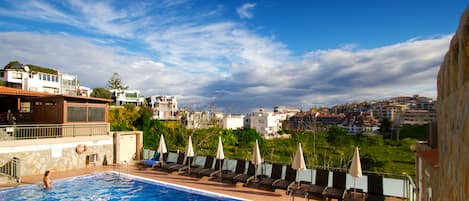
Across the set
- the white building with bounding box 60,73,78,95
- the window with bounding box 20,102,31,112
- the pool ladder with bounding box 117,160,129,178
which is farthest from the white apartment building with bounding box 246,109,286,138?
the pool ladder with bounding box 117,160,129,178

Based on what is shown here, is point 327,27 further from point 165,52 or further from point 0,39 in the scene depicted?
point 0,39

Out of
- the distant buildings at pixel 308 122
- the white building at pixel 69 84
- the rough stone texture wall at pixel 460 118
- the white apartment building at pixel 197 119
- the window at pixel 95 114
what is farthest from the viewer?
the white building at pixel 69 84

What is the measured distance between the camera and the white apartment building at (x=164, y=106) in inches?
3821

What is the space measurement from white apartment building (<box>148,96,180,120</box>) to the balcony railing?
7653 cm

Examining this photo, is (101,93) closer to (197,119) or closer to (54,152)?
(197,119)

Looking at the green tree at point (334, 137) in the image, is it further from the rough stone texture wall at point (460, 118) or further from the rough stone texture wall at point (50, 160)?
the rough stone texture wall at point (460, 118)

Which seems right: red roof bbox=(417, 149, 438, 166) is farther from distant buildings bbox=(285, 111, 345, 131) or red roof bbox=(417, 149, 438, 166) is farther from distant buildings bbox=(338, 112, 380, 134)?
distant buildings bbox=(338, 112, 380, 134)

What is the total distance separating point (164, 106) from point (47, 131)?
295 feet

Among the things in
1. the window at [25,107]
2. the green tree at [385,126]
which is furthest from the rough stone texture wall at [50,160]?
the green tree at [385,126]

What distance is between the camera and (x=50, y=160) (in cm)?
1569

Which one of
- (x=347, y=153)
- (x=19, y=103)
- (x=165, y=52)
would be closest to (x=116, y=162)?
(x=19, y=103)

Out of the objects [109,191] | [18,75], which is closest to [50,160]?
[109,191]

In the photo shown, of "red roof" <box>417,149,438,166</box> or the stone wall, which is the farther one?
the stone wall

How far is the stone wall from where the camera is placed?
1450 cm
